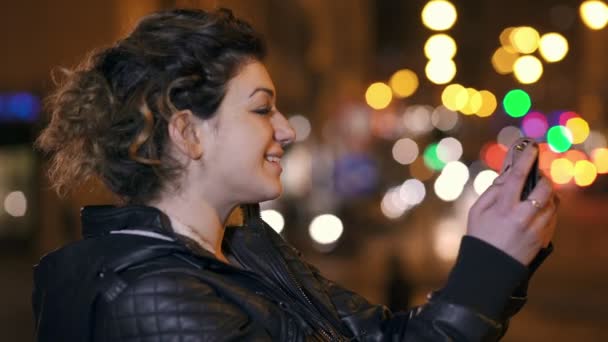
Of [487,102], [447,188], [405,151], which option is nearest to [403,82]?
[487,102]

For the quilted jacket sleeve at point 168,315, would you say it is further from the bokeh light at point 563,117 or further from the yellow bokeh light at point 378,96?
the yellow bokeh light at point 378,96

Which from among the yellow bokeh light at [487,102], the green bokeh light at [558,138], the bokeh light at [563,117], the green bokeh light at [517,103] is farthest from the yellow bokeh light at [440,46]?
the yellow bokeh light at [487,102]

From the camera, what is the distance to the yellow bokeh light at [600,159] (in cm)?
5208

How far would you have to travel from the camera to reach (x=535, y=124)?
40.3 metres

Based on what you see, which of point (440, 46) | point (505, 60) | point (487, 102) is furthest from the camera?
point (487, 102)

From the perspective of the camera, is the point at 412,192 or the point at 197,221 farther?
the point at 412,192

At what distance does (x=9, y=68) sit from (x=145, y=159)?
2163 cm

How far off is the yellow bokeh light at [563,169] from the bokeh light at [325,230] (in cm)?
2715

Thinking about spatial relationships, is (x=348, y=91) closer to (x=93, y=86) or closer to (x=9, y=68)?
(x=9, y=68)

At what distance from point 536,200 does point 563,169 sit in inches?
2104

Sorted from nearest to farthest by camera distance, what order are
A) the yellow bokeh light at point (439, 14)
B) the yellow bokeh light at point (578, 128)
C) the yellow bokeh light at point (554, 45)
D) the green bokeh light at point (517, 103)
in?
the yellow bokeh light at point (439, 14), the yellow bokeh light at point (554, 45), the green bokeh light at point (517, 103), the yellow bokeh light at point (578, 128)

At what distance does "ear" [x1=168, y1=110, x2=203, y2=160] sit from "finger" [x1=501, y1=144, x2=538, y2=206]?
0.74 metres

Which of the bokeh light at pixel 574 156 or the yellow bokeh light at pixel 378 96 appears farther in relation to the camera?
the bokeh light at pixel 574 156

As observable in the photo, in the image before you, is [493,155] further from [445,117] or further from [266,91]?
[266,91]
